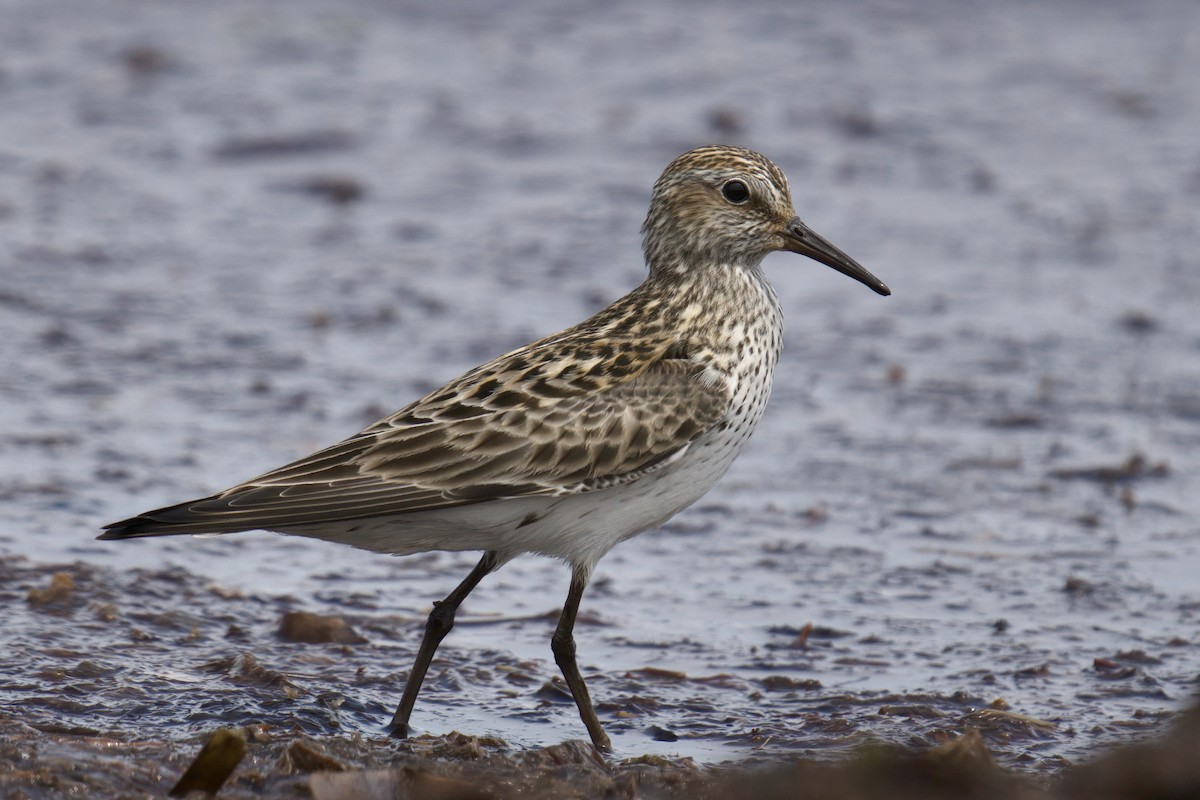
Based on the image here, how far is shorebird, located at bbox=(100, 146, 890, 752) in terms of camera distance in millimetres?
6699

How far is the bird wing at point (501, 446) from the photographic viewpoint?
666 centimetres

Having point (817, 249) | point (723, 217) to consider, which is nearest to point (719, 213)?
point (723, 217)

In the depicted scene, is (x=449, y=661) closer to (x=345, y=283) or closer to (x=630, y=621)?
(x=630, y=621)

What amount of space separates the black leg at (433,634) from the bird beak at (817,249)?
6.29 feet

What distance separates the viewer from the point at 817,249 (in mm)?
7855

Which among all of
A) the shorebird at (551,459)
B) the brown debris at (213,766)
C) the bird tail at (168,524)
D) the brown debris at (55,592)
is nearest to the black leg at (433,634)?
the shorebird at (551,459)

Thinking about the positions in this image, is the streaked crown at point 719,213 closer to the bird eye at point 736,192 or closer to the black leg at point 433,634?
the bird eye at point 736,192

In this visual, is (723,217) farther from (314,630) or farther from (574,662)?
(314,630)

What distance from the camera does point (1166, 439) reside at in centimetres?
1020

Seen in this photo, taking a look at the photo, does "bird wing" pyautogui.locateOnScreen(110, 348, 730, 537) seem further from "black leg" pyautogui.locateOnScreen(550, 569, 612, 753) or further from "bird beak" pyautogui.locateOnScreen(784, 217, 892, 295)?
"bird beak" pyautogui.locateOnScreen(784, 217, 892, 295)

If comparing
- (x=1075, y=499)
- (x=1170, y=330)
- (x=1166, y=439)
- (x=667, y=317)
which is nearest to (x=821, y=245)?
(x=667, y=317)

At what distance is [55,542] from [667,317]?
3157 millimetres

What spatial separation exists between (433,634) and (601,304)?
4868 mm

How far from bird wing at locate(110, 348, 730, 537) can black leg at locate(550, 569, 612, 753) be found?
1.61 feet
